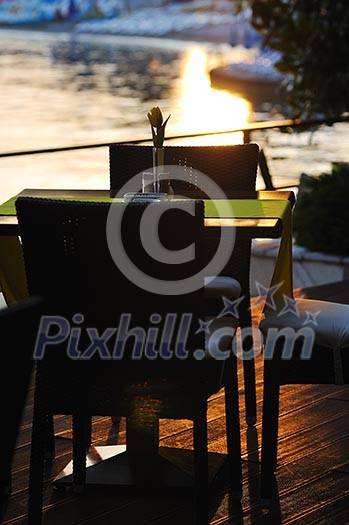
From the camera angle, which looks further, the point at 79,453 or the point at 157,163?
the point at 157,163

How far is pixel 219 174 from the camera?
3367mm

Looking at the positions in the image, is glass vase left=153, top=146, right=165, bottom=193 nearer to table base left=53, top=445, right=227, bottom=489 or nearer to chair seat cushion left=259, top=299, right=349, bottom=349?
chair seat cushion left=259, top=299, right=349, bottom=349

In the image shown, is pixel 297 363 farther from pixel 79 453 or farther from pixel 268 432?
pixel 79 453

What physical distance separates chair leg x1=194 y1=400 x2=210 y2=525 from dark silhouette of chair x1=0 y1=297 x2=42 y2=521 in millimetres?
853

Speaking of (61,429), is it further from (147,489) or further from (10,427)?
(10,427)

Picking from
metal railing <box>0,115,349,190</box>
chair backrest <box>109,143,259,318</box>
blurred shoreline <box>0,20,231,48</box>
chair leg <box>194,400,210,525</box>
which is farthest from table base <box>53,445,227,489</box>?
blurred shoreline <box>0,20,231,48</box>

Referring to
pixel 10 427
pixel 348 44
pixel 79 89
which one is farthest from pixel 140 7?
pixel 10 427

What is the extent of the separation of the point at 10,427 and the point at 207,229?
4.14 feet

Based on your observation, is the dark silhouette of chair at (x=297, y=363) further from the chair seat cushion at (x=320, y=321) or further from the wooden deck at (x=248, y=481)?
the wooden deck at (x=248, y=481)

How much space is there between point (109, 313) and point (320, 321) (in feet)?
2.01

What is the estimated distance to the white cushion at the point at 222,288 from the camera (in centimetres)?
319

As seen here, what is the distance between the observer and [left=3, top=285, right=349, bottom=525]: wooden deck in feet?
8.79

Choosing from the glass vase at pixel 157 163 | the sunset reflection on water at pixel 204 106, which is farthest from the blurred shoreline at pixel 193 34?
the glass vase at pixel 157 163

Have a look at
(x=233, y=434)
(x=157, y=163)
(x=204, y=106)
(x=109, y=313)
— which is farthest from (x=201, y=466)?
(x=204, y=106)
